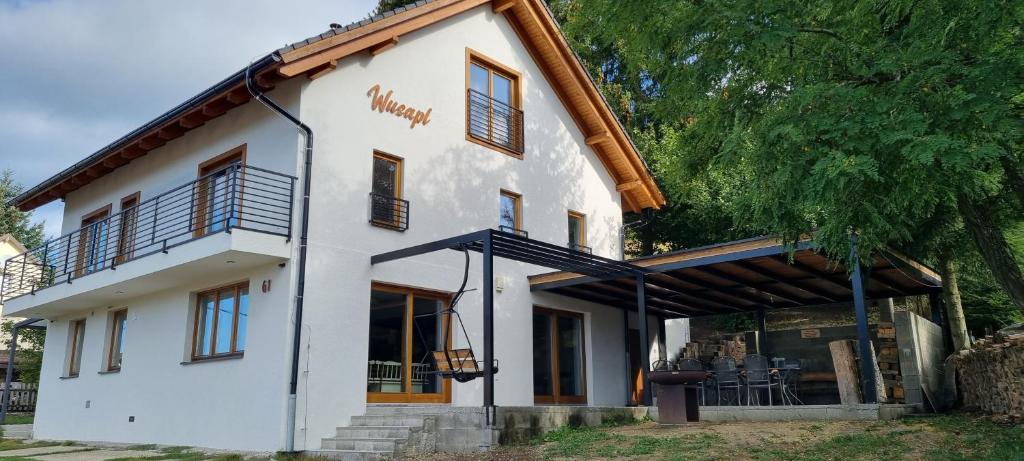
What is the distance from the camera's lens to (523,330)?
14336mm

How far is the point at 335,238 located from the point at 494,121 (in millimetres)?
4843

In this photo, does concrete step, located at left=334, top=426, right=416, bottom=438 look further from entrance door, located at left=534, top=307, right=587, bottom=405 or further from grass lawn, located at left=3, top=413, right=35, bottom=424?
grass lawn, located at left=3, top=413, right=35, bottom=424

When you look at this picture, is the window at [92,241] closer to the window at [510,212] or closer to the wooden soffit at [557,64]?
the wooden soffit at [557,64]

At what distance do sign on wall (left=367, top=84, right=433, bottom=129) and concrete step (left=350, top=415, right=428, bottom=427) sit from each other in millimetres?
5012

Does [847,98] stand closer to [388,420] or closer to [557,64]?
[388,420]

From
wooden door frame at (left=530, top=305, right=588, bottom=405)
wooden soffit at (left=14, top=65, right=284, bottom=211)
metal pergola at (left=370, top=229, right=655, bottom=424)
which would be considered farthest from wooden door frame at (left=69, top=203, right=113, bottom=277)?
wooden door frame at (left=530, top=305, right=588, bottom=405)

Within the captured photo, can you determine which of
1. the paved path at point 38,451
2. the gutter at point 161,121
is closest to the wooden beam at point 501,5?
the gutter at point 161,121

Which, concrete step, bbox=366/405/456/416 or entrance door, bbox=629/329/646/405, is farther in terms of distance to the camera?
entrance door, bbox=629/329/646/405

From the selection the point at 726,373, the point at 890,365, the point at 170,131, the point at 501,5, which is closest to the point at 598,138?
the point at 501,5

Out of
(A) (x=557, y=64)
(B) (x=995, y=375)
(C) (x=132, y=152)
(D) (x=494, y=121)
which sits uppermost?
(A) (x=557, y=64)

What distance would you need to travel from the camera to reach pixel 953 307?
1473 cm

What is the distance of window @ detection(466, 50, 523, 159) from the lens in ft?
48.5

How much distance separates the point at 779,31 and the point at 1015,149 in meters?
2.47

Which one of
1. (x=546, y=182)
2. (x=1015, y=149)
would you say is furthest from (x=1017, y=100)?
(x=546, y=182)
